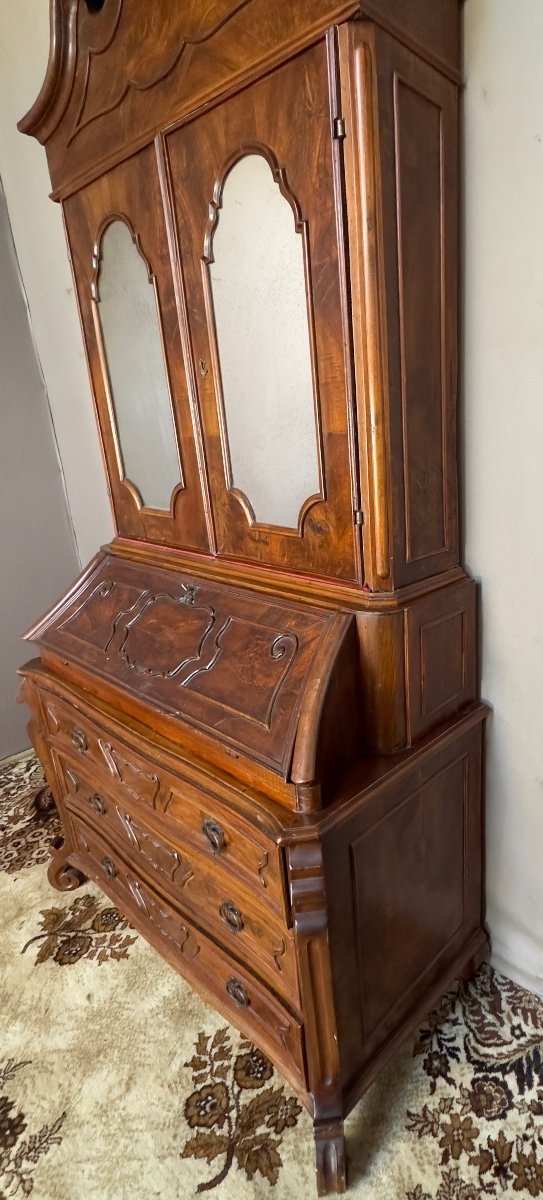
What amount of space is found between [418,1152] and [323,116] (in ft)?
6.04

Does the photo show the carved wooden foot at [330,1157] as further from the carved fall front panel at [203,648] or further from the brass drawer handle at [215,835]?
the carved fall front panel at [203,648]

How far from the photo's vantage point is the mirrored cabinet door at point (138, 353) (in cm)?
134

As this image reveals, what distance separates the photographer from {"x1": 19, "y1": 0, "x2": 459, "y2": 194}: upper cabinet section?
95 centimetres

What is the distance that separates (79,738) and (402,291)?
49.7 inches

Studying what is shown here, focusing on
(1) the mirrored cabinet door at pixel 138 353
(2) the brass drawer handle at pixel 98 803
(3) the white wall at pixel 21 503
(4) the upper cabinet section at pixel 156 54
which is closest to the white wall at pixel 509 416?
(4) the upper cabinet section at pixel 156 54

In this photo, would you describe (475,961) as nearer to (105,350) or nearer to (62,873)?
(62,873)

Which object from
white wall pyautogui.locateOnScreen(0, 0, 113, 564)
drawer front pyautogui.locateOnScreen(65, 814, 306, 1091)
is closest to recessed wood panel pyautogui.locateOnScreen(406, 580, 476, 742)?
drawer front pyautogui.locateOnScreen(65, 814, 306, 1091)

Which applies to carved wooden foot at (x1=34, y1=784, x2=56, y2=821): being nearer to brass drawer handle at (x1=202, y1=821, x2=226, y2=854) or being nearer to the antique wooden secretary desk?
the antique wooden secretary desk

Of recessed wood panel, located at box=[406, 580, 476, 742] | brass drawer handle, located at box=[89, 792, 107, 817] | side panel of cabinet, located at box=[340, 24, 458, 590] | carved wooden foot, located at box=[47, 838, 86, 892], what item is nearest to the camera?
side panel of cabinet, located at box=[340, 24, 458, 590]

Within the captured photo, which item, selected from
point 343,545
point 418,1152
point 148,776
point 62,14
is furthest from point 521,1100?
point 62,14

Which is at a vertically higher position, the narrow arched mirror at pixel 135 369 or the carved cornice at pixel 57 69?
the carved cornice at pixel 57 69

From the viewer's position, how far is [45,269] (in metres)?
2.31

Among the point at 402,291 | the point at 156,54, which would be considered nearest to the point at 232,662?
the point at 402,291

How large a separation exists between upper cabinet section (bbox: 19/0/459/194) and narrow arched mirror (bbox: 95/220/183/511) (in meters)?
0.19
